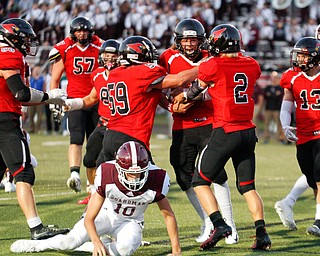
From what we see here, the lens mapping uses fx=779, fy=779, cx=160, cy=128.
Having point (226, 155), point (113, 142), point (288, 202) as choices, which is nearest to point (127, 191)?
point (113, 142)

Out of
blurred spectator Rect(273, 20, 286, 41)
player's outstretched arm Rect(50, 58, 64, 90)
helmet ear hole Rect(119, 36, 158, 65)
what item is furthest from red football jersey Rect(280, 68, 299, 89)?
blurred spectator Rect(273, 20, 286, 41)

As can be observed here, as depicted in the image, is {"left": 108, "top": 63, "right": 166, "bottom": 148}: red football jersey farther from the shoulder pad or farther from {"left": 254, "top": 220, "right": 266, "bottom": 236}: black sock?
the shoulder pad

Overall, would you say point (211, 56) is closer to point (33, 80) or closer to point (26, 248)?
point (26, 248)

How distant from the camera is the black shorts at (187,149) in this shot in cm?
707

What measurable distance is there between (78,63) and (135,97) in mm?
2979

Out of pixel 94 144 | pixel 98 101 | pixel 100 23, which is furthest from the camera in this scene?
pixel 100 23

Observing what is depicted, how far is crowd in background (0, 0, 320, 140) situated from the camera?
72.0 ft

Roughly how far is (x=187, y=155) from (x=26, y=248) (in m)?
1.78

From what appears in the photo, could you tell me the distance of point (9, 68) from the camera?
6484 mm

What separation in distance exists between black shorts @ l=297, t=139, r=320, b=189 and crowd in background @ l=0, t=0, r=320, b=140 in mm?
13800

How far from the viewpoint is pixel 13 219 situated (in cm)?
786

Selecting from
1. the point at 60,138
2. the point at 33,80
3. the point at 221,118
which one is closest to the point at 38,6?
the point at 33,80

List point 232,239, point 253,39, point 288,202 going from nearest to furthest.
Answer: point 232,239 < point 288,202 < point 253,39

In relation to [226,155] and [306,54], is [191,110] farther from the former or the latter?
[306,54]
